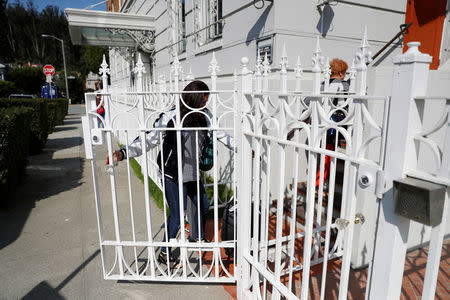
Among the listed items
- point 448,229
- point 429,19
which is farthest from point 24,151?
point 429,19

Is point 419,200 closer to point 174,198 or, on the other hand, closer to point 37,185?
point 174,198

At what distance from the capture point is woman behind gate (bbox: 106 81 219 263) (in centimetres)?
282

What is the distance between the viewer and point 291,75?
4.78 meters

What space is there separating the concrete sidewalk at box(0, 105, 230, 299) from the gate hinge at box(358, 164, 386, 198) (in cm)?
205

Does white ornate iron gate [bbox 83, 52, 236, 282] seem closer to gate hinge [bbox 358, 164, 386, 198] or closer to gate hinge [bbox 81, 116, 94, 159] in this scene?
gate hinge [bbox 81, 116, 94, 159]

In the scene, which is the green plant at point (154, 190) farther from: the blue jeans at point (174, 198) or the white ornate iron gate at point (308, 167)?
the white ornate iron gate at point (308, 167)

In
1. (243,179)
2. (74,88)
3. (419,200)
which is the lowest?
(243,179)

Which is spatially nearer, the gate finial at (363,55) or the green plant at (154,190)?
the gate finial at (363,55)

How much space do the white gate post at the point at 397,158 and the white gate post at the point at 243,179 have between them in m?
1.27

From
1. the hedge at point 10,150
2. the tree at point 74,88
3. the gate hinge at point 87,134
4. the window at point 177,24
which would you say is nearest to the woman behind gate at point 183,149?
the gate hinge at point 87,134

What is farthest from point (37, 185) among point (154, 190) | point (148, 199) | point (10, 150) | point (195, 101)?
point (195, 101)

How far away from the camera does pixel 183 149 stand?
3.00 m

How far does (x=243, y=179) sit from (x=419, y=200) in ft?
5.08

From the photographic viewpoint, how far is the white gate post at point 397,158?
3.82 feet
